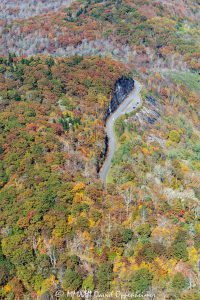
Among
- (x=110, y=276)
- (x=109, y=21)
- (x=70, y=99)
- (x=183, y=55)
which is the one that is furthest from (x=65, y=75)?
(x=109, y=21)

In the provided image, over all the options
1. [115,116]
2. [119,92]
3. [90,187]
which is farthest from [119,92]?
[90,187]

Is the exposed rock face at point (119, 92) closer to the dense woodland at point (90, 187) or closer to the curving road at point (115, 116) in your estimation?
the curving road at point (115, 116)

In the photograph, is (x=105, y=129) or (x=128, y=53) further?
(x=128, y=53)

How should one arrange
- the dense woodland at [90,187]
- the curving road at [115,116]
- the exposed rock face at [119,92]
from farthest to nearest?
the exposed rock face at [119,92]
the curving road at [115,116]
the dense woodland at [90,187]

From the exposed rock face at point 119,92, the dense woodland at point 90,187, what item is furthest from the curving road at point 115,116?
the dense woodland at point 90,187

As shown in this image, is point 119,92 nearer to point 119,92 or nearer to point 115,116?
point 119,92

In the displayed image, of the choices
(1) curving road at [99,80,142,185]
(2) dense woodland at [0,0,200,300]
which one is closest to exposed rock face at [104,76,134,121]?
(1) curving road at [99,80,142,185]

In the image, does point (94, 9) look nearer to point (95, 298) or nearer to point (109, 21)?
point (109, 21)
